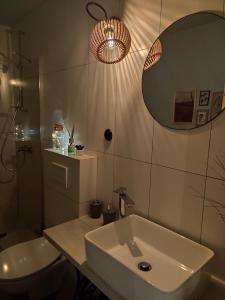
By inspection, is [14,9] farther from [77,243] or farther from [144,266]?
[144,266]

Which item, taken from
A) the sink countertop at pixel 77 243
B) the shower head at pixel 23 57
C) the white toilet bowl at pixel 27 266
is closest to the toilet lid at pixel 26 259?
the white toilet bowl at pixel 27 266

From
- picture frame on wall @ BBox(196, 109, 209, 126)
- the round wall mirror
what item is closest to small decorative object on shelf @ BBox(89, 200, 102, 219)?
the round wall mirror

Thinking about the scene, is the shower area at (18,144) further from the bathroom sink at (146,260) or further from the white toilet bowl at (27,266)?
the bathroom sink at (146,260)

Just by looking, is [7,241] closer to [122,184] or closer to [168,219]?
[122,184]

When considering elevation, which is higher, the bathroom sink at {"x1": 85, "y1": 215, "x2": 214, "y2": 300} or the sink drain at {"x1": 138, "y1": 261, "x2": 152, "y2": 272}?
the bathroom sink at {"x1": 85, "y1": 215, "x2": 214, "y2": 300}

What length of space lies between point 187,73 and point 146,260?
0.94 meters

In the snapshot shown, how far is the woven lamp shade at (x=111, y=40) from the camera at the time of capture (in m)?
1.20

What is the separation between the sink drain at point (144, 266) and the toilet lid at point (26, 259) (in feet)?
2.71

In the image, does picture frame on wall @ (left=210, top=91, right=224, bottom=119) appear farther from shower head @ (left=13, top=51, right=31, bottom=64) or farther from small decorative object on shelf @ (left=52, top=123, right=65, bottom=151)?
shower head @ (left=13, top=51, right=31, bottom=64)

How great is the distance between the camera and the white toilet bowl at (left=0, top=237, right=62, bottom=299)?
4.65ft

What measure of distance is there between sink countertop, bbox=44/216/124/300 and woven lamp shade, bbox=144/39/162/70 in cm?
105

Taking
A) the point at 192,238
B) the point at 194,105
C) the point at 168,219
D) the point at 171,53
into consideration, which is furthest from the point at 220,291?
the point at 171,53

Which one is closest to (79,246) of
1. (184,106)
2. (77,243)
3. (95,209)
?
(77,243)

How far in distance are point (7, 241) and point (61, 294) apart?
Answer: 1.01m
